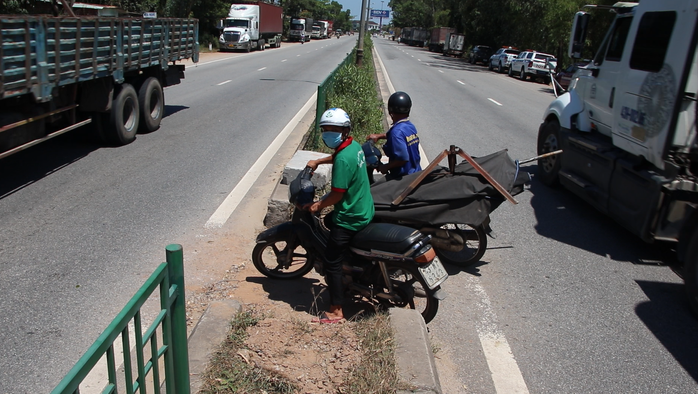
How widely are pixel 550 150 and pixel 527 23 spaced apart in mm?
37150

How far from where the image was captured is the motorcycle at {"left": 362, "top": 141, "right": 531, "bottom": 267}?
5.05 metres

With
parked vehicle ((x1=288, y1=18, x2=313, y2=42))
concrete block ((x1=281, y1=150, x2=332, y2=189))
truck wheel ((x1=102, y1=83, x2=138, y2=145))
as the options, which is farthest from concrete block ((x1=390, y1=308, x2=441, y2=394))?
parked vehicle ((x1=288, y1=18, x2=313, y2=42))

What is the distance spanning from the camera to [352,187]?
4.24m

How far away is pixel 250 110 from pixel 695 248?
11226mm

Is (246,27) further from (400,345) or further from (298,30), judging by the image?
(400,345)

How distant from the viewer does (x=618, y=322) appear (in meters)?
4.65

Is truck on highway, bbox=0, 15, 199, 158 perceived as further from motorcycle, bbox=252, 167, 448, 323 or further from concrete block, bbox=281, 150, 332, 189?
motorcycle, bbox=252, 167, 448, 323

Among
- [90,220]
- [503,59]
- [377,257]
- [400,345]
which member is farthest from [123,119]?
[503,59]

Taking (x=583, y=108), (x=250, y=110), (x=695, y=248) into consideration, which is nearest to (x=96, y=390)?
(x=695, y=248)

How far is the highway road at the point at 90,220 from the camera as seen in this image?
13.4 feet

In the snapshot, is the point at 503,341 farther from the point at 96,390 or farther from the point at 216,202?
the point at 216,202

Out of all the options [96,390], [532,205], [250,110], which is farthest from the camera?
[250,110]

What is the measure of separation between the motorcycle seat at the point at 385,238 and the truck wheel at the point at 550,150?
458 centimetres

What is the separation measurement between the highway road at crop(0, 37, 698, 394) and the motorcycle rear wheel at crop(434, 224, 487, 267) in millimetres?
Answer: 105
